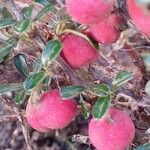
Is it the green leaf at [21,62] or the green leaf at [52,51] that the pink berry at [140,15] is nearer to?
the green leaf at [52,51]

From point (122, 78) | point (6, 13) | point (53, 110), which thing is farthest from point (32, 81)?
point (6, 13)

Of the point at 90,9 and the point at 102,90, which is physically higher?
the point at 90,9

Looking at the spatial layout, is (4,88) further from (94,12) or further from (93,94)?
(94,12)

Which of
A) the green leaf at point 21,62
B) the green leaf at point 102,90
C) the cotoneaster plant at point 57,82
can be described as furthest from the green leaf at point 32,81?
the green leaf at point 21,62

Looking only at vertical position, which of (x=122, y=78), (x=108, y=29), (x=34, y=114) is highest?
(x=108, y=29)

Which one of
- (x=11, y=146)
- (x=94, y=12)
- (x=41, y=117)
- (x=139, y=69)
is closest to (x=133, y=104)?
(x=139, y=69)

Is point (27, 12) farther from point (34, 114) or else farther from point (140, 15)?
point (140, 15)

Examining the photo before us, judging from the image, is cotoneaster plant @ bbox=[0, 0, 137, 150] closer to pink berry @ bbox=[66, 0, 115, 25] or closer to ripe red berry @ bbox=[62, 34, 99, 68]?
ripe red berry @ bbox=[62, 34, 99, 68]
